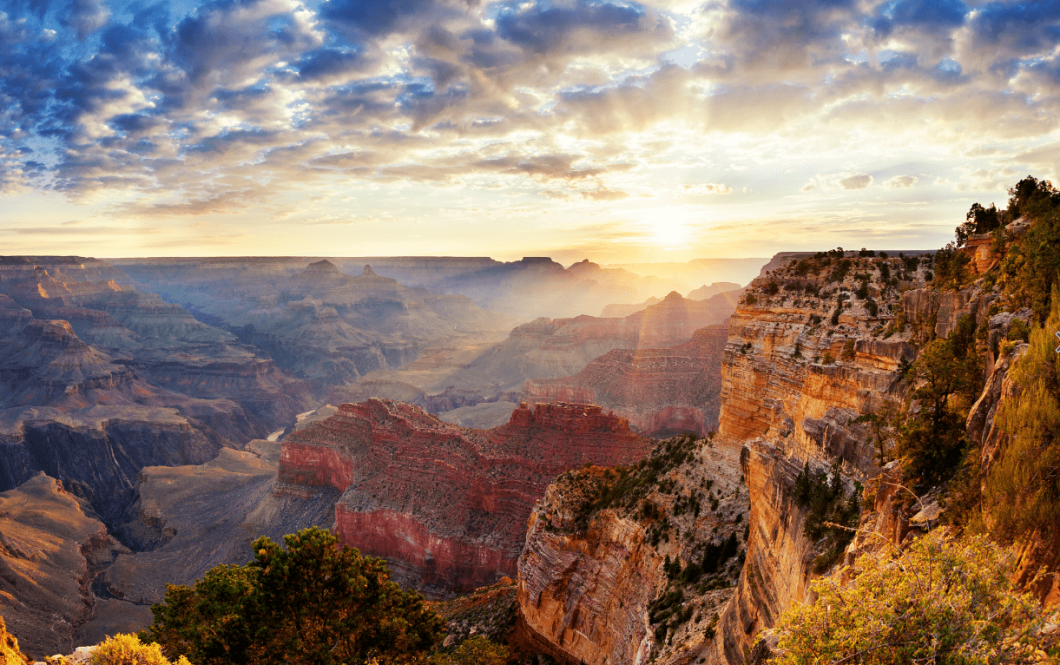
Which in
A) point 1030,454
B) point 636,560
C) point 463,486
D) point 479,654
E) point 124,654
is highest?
point 1030,454

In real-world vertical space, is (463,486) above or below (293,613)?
below

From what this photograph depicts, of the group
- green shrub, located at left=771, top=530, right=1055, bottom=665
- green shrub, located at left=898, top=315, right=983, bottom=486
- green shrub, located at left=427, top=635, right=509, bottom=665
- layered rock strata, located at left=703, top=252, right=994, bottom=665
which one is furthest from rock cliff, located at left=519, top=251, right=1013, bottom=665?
green shrub, located at left=771, top=530, right=1055, bottom=665

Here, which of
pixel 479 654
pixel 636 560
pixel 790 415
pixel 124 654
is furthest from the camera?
pixel 479 654

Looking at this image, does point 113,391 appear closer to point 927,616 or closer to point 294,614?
point 294,614

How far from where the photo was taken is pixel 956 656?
15.9 ft

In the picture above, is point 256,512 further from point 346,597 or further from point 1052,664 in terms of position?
point 1052,664

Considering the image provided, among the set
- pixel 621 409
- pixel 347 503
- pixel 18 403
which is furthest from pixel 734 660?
pixel 18 403

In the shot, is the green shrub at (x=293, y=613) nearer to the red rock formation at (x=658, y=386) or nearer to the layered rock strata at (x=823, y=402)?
the layered rock strata at (x=823, y=402)

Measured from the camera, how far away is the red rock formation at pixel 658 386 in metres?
82.2

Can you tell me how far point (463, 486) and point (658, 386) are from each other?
49.2 m

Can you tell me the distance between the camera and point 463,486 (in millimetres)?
48781

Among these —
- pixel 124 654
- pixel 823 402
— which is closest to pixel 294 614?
pixel 124 654

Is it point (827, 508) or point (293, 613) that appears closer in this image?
point (827, 508)

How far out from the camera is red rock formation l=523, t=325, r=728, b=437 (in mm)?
82188
